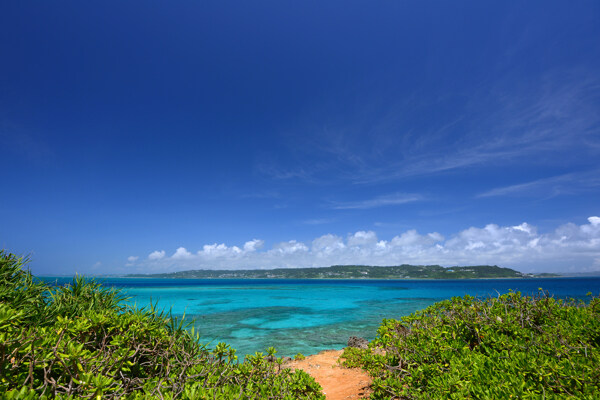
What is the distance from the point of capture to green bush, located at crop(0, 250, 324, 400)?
2561mm

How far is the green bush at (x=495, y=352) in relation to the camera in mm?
3129

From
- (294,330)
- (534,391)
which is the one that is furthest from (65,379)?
(294,330)

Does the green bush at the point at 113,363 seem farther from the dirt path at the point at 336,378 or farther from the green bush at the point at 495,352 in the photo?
the dirt path at the point at 336,378

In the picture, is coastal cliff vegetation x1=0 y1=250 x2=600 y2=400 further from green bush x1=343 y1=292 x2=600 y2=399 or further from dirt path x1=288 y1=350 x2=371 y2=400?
dirt path x1=288 y1=350 x2=371 y2=400

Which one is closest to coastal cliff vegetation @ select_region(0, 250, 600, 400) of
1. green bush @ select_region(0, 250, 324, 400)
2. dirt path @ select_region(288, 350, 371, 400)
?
green bush @ select_region(0, 250, 324, 400)

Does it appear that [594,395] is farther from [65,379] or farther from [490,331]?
[65,379]

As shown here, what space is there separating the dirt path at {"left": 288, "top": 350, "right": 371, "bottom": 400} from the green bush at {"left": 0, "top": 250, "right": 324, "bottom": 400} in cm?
394

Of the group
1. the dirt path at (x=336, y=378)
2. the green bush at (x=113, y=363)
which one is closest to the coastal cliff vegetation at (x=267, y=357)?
the green bush at (x=113, y=363)

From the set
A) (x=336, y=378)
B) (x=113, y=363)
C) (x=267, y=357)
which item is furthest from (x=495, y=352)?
(x=336, y=378)

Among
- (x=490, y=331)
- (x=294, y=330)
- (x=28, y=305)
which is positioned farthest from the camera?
(x=294, y=330)

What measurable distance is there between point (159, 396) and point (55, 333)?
6.77 feet

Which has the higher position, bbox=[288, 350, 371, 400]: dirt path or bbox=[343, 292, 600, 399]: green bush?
bbox=[343, 292, 600, 399]: green bush

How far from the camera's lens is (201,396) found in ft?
8.66

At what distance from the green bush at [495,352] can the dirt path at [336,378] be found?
7.79ft
